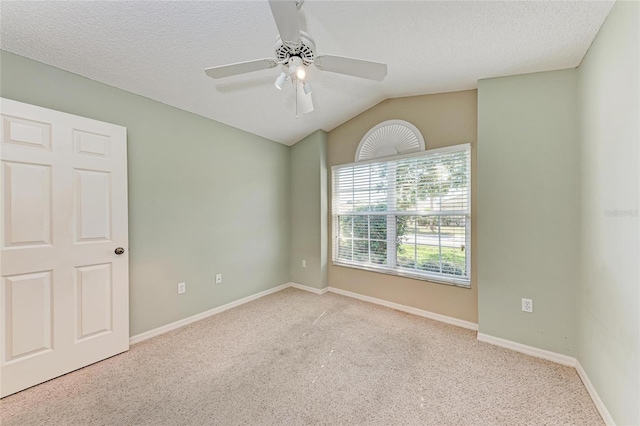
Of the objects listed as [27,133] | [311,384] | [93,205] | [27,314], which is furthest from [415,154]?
[27,314]

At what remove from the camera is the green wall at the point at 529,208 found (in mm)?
1983

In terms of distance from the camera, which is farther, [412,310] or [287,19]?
[412,310]

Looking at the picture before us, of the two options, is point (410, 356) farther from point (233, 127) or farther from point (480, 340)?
point (233, 127)

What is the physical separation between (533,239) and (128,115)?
3884 millimetres

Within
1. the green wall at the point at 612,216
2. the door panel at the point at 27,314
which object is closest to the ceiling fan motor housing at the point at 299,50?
the green wall at the point at 612,216

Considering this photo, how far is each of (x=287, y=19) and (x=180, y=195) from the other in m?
2.18

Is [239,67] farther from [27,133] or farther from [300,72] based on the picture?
[27,133]

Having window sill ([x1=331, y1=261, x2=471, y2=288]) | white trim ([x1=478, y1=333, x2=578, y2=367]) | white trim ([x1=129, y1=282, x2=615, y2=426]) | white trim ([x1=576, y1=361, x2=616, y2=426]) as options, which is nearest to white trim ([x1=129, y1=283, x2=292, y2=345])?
white trim ([x1=129, y1=282, x2=615, y2=426])

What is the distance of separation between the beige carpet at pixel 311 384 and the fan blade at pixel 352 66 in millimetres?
2152

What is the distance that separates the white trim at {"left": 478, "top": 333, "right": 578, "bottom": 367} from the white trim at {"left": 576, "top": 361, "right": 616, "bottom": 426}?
0.07 meters

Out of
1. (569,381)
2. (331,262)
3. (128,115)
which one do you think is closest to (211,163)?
(128,115)

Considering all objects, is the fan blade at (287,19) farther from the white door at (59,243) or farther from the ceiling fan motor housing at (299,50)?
the white door at (59,243)

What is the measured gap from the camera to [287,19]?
1146 millimetres

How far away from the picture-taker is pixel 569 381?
5.80 feet
